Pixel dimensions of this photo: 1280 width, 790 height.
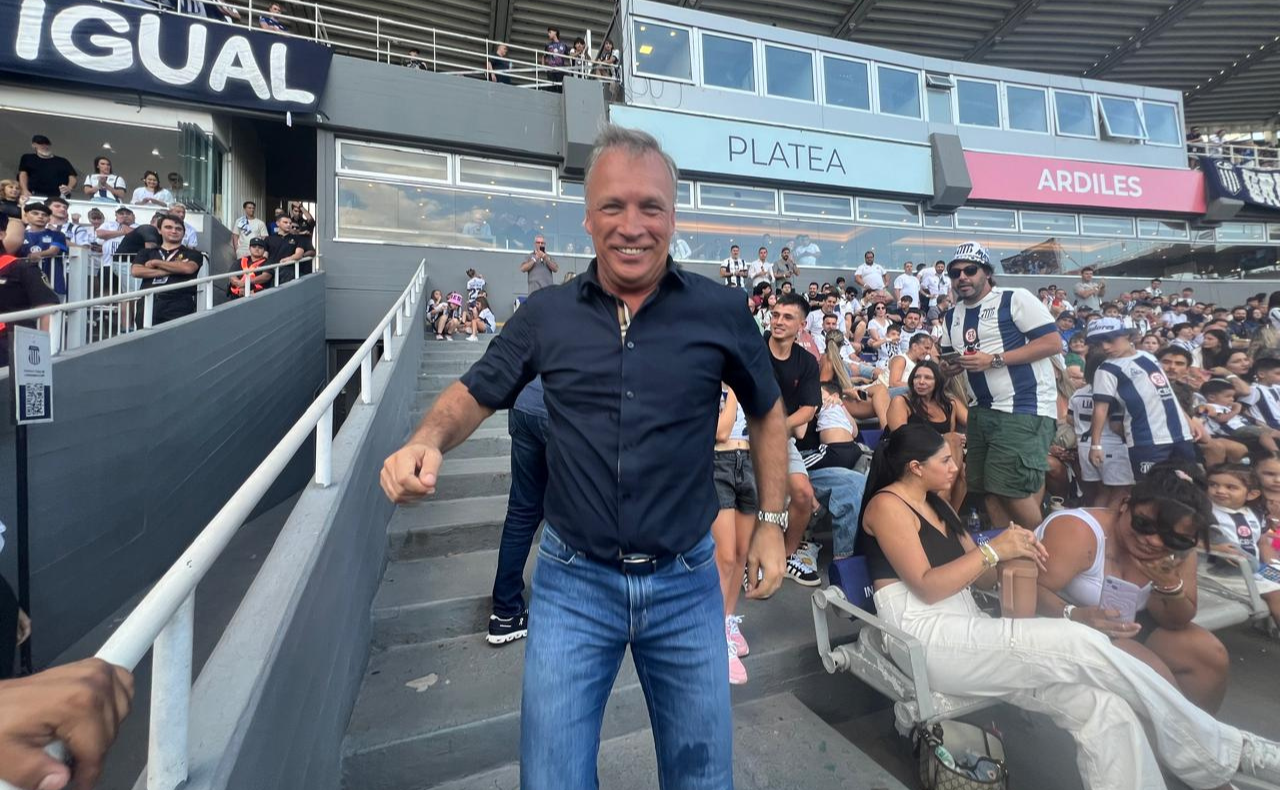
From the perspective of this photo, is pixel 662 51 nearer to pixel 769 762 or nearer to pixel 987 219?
pixel 987 219

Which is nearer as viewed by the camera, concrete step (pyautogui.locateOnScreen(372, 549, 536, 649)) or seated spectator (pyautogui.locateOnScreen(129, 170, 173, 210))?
concrete step (pyautogui.locateOnScreen(372, 549, 536, 649))

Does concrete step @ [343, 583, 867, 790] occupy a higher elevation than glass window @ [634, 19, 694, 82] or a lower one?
lower

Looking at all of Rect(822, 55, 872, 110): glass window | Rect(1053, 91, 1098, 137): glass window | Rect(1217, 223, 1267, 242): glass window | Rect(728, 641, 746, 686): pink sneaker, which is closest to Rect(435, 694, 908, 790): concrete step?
Rect(728, 641, 746, 686): pink sneaker

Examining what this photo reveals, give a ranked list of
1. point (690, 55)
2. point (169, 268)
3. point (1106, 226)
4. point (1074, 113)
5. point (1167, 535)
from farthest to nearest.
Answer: point (1106, 226)
point (1074, 113)
point (690, 55)
point (169, 268)
point (1167, 535)

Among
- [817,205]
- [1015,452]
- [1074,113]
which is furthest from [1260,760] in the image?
[1074,113]

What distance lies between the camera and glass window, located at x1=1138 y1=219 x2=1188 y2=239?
637 inches

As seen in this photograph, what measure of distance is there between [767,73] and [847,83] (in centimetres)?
218

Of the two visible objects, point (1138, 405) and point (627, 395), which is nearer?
point (627, 395)

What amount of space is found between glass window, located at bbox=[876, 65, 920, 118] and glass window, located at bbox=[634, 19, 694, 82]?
17.0ft

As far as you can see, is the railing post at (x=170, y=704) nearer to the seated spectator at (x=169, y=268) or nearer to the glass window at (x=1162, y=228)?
the seated spectator at (x=169, y=268)

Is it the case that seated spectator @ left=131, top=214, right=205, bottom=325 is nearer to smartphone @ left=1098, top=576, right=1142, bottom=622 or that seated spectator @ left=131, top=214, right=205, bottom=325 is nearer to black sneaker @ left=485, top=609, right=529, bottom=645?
black sneaker @ left=485, top=609, right=529, bottom=645

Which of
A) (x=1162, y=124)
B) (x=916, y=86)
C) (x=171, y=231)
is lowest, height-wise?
(x=171, y=231)

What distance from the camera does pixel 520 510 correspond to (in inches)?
114

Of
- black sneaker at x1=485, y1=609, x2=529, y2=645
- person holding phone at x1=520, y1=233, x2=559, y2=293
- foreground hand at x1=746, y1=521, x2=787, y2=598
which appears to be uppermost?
person holding phone at x1=520, y1=233, x2=559, y2=293
